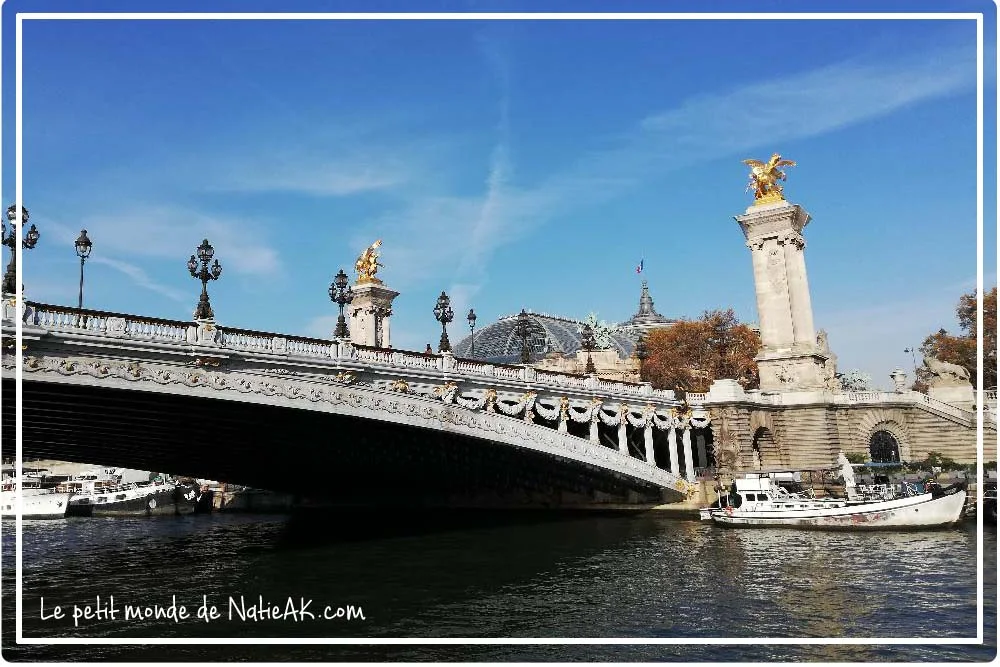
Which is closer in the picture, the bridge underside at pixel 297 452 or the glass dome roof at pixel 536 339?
the bridge underside at pixel 297 452

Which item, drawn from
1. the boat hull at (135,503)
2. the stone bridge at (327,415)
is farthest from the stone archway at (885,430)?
the boat hull at (135,503)

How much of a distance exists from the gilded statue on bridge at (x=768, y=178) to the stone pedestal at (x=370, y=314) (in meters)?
28.0

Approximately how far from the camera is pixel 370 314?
6000cm

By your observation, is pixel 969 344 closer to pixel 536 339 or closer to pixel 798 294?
pixel 798 294

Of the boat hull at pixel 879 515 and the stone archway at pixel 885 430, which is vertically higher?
the stone archway at pixel 885 430

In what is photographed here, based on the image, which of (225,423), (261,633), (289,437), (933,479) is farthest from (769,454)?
(261,633)

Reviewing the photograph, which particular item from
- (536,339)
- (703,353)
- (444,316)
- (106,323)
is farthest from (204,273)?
(536,339)

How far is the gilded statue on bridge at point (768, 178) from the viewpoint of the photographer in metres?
53.0

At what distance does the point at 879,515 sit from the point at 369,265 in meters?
41.0

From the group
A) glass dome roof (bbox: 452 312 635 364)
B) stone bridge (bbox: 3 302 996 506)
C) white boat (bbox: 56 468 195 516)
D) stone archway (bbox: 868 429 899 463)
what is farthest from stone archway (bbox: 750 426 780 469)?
glass dome roof (bbox: 452 312 635 364)

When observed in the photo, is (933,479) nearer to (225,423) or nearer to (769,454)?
(769,454)

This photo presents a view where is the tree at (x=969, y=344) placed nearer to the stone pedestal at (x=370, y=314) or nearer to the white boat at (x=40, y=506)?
the stone pedestal at (x=370, y=314)

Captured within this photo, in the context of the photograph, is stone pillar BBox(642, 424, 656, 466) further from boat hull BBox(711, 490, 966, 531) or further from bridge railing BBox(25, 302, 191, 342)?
bridge railing BBox(25, 302, 191, 342)

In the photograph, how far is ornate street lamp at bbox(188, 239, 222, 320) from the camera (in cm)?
2517
